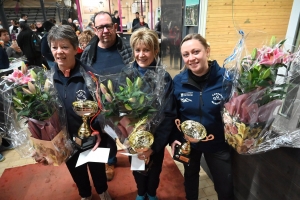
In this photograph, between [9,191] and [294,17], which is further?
[9,191]

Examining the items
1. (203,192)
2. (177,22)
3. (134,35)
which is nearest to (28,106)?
(134,35)

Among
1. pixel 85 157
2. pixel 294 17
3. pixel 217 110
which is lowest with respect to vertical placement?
pixel 85 157

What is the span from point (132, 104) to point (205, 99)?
48 cm

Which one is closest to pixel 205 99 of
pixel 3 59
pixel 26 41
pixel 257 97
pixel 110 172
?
pixel 257 97

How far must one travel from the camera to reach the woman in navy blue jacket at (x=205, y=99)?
3.97 ft

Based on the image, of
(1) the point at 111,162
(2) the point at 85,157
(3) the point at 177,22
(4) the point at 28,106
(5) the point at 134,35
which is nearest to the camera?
(4) the point at 28,106

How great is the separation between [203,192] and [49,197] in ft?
4.81

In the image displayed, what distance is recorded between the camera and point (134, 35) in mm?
1331

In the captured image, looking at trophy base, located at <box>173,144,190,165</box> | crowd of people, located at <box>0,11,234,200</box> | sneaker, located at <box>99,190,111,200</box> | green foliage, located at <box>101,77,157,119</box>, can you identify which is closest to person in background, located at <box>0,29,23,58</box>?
crowd of people, located at <box>0,11,234,200</box>

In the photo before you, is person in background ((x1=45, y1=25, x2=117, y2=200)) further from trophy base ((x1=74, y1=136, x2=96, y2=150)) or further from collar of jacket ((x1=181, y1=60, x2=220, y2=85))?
collar of jacket ((x1=181, y1=60, x2=220, y2=85))

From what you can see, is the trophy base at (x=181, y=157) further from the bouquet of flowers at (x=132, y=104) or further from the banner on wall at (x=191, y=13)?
the banner on wall at (x=191, y=13)

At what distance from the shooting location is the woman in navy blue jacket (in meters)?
1.21

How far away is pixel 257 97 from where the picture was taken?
919 millimetres

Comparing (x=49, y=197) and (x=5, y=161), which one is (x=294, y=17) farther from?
(x=5, y=161)
